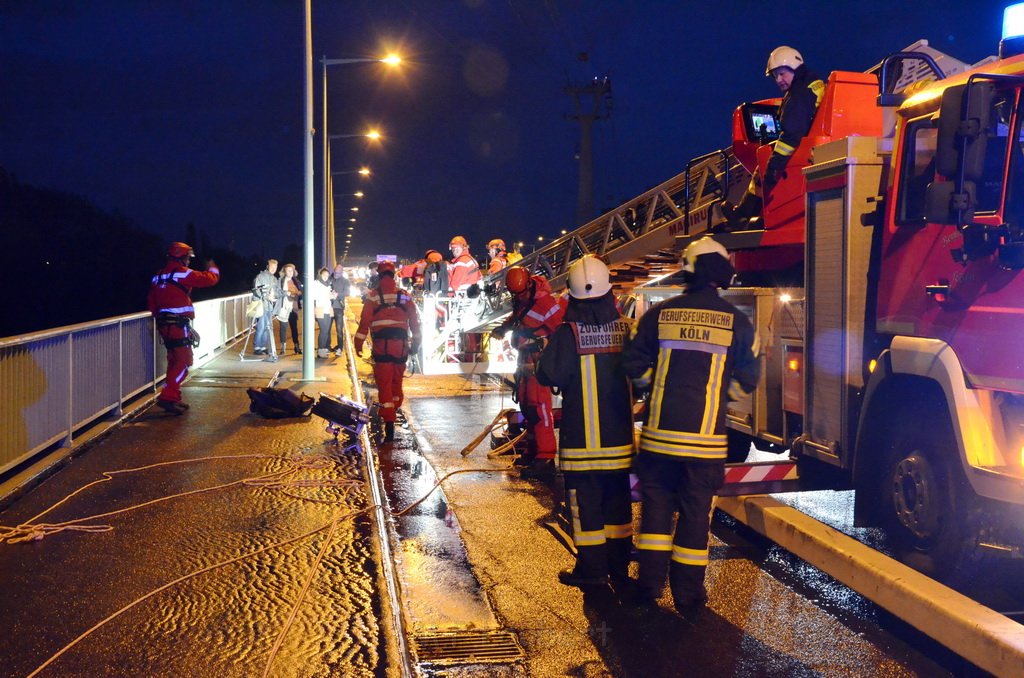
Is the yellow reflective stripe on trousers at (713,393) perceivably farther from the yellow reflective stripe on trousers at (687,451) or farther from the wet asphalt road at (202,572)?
the wet asphalt road at (202,572)

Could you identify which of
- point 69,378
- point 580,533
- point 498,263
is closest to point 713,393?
point 580,533

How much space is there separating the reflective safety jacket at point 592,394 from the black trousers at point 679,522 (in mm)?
229

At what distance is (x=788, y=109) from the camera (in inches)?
266

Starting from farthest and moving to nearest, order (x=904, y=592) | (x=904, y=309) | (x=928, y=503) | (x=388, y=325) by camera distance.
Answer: (x=388, y=325) < (x=904, y=309) < (x=928, y=503) < (x=904, y=592)

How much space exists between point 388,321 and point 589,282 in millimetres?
4949

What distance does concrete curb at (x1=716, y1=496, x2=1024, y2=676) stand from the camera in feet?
12.1

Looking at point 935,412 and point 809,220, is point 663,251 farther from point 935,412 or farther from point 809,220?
point 935,412

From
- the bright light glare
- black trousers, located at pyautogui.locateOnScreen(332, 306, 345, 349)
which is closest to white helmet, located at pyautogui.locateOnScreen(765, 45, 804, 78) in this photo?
the bright light glare

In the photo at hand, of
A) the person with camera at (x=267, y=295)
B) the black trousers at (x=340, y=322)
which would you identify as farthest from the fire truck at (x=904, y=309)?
the black trousers at (x=340, y=322)

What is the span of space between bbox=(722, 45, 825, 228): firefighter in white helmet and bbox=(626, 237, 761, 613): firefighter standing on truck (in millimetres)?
2244

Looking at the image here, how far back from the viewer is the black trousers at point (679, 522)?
4.88 m

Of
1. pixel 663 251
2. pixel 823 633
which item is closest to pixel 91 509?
pixel 823 633

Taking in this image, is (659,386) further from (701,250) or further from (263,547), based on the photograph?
(263,547)

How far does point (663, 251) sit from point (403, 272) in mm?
10745
